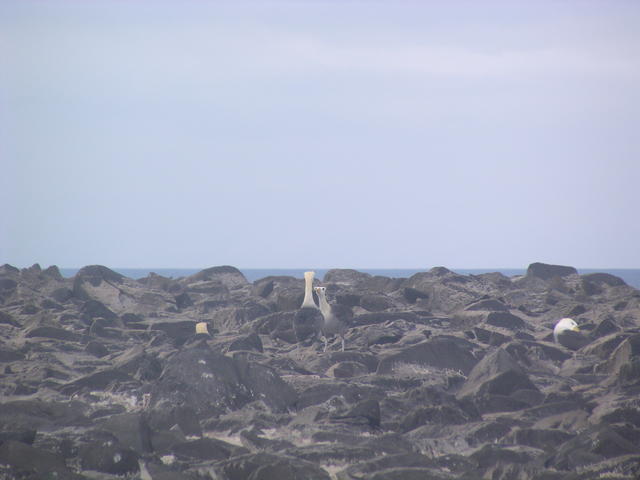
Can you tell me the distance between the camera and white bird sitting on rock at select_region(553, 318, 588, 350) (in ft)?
64.6

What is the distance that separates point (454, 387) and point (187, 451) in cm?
630

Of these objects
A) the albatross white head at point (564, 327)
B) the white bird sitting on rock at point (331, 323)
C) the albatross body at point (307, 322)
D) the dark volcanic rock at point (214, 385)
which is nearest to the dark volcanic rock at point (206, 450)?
the dark volcanic rock at point (214, 385)

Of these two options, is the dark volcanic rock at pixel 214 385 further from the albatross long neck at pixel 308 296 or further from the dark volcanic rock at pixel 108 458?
the albatross long neck at pixel 308 296

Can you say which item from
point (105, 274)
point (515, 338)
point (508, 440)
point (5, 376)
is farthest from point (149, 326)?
point (508, 440)

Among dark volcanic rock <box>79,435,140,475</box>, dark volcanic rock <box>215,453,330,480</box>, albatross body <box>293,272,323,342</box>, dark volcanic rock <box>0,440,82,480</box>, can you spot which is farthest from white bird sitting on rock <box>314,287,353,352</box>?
dark volcanic rock <box>0,440,82,480</box>

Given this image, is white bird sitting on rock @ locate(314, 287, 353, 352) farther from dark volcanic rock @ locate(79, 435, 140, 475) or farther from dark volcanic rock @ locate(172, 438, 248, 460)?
dark volcanic rock @ locate(79, 435, 140, 475)

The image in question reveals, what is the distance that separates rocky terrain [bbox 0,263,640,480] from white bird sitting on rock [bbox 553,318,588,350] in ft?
0.27

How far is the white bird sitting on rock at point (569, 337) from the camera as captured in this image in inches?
776

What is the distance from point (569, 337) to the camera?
19781mm

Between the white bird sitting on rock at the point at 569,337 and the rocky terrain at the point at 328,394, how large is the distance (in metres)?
A: 0.08

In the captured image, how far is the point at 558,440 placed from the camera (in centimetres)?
1229

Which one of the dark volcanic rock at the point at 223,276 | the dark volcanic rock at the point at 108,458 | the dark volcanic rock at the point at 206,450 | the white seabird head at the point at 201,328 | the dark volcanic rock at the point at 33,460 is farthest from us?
the dark volcanic rock at the point at 223,276

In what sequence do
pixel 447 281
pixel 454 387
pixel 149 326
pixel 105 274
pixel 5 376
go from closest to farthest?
pixel 454 387
pixel 5 376
pixel 149 326
pixel 447 281
pixel 105 274

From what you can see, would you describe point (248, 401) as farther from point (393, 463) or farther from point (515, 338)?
point (515, 338)
